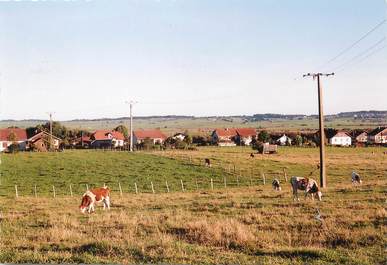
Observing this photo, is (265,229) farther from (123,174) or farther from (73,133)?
(73,133)

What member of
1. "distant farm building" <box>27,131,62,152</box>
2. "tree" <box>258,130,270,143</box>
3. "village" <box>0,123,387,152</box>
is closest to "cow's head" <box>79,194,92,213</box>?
"village" <box>0,123,387,152</box>

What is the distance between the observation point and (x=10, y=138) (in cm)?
6744

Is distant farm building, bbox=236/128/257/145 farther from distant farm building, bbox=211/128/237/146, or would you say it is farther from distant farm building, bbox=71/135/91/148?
distant farm building, bbox=71/135/91/148

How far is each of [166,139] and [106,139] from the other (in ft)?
54.3

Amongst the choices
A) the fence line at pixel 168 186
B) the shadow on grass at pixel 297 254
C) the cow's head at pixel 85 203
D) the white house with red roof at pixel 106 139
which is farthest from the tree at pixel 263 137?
the shadow on grass at pixel 297 254

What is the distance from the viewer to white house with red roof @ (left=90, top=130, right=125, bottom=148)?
3621 inches

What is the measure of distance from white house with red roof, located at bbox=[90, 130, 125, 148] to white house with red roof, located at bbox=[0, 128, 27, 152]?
44.8 feet

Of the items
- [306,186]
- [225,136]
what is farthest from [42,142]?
[306,186]

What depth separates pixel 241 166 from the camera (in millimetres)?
44906

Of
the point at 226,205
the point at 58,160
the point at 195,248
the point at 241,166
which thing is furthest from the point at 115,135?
the point at 195,248

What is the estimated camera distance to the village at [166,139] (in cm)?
7319

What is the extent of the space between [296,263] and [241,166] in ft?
117

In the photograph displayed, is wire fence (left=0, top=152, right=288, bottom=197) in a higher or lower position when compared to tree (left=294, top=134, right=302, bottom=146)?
lower

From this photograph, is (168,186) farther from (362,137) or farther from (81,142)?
(362,137)
